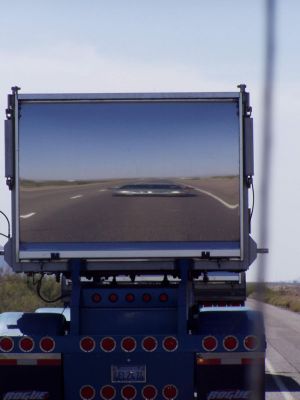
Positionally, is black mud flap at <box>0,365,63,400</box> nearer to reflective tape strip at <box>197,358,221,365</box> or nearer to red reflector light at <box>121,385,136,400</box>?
red reflector light at <box>121,385,136,400</box>

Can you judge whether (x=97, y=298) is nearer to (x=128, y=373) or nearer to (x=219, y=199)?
(x=128, y=373)

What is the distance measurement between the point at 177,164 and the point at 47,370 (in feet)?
8.19

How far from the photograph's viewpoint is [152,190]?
9531mm

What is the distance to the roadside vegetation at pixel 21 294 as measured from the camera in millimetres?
27513

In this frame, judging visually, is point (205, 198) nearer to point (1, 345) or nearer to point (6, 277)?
point (1, 345)

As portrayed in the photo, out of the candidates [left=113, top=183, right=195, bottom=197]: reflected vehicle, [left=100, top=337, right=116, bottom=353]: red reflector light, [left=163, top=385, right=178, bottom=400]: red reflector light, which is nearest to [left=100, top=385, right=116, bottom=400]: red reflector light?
[left=100, top=337, right=116, bottom=353]: red reflector light

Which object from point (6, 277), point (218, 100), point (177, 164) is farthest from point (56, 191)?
point (6, 277)

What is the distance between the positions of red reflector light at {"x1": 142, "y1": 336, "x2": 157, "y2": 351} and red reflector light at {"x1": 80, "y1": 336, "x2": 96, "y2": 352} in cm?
51

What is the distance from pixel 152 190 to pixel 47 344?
75.3 inches

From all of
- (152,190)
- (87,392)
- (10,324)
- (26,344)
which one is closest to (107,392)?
(87,392)

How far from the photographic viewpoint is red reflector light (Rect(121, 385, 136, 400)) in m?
9.30

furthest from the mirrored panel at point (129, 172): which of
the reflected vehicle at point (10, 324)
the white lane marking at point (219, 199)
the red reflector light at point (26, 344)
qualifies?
the red reflector light at point (26, 344)

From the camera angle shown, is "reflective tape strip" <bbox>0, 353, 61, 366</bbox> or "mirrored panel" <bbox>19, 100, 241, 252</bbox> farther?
"mirrored panel" <bbox>19, 100, 241, 252</bbox>

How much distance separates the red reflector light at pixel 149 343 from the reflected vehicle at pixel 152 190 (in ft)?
4.92
